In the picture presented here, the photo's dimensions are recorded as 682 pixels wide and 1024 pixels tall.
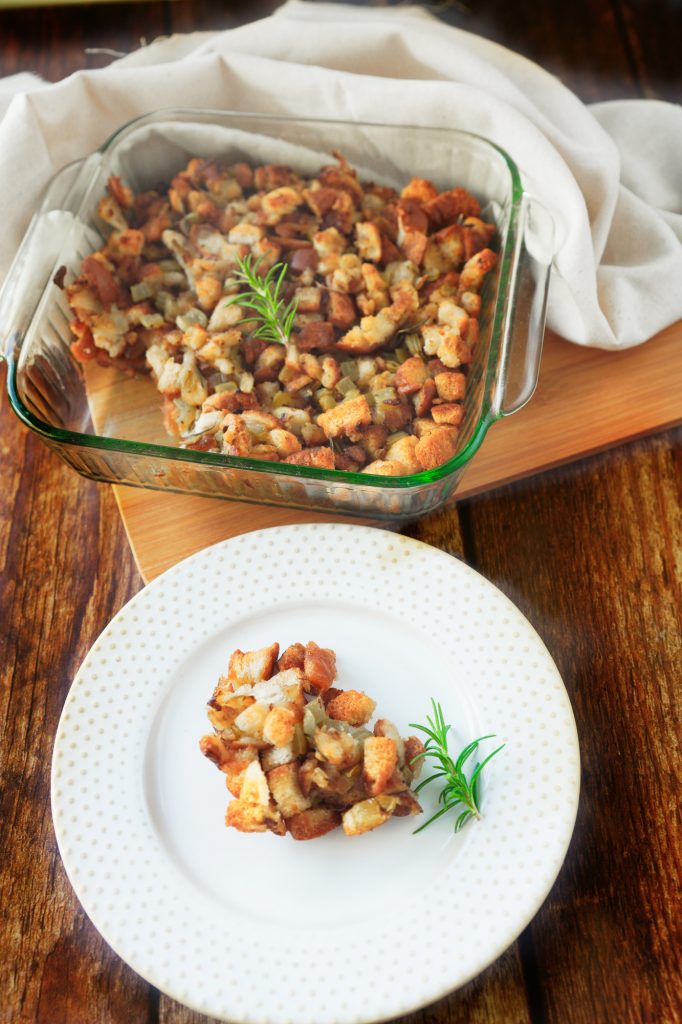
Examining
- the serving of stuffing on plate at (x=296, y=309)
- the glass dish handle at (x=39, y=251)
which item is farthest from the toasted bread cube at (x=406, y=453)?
the glass dish handle at (x=39, y=251)

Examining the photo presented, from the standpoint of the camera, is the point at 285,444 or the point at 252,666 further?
the point at 285,444

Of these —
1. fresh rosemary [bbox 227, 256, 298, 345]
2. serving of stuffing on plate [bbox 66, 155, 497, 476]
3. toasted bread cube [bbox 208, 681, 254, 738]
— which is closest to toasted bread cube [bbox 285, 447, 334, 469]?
serving of stuffing on plate [bbox 66, 155, 497, 476]

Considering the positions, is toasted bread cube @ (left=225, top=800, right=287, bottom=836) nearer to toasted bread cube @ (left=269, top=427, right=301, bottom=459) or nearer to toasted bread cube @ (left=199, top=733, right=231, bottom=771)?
toasted bread cube @ (left=199, top=733, right=231, bottom=771)

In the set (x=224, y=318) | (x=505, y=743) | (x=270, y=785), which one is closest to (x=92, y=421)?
(x=224, y=318)

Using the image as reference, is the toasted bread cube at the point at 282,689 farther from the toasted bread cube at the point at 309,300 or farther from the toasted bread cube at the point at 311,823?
the toasted bread cube at the point at 309,300

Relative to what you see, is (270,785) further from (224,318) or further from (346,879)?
(224,318)

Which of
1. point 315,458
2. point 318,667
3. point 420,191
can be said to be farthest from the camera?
point 420,191

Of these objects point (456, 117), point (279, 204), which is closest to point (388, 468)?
point (279, 204)

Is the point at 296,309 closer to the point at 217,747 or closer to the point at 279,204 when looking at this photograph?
the point at 279,204
